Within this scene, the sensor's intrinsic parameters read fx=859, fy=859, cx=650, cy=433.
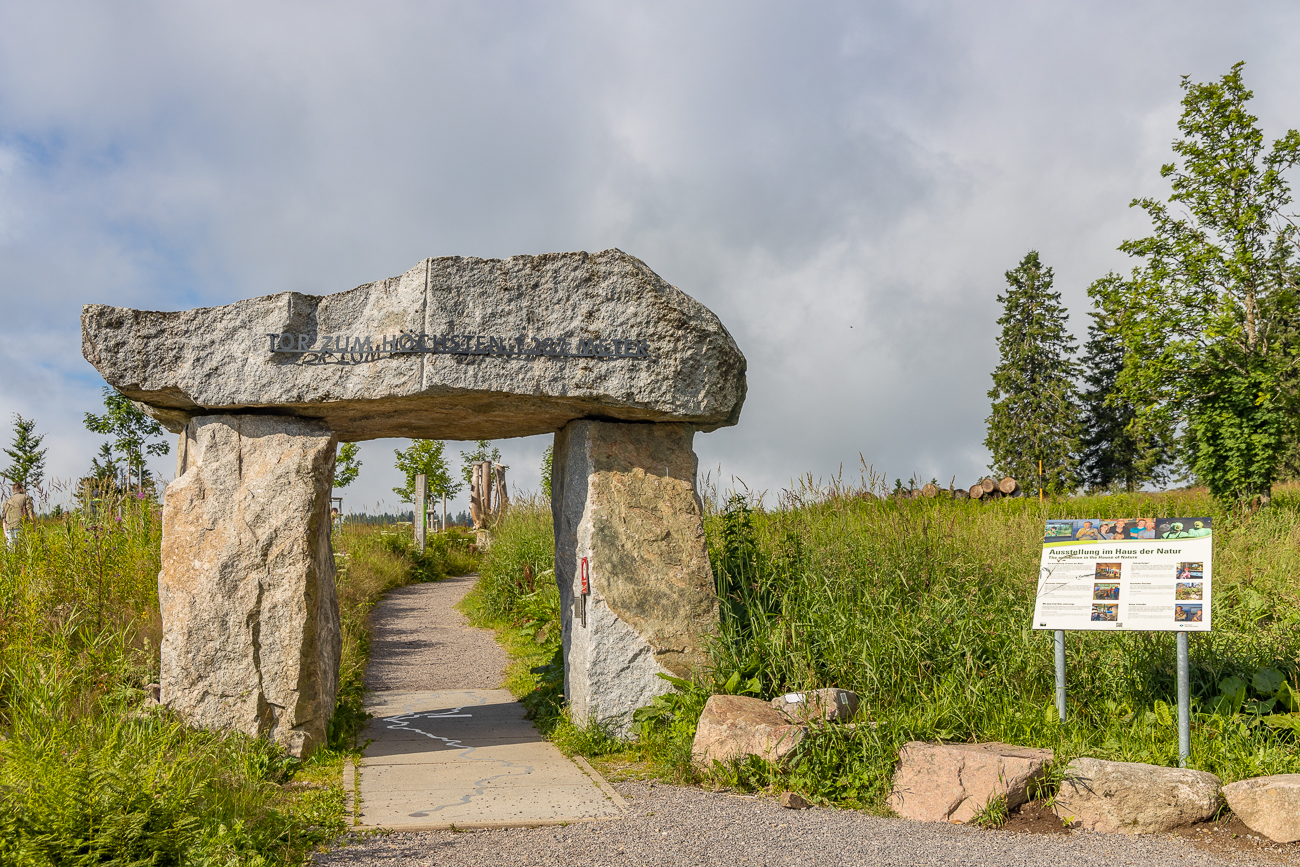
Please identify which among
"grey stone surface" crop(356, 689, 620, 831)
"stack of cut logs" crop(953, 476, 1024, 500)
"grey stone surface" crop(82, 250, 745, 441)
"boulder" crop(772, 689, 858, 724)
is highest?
"grey stone surface" crop(82, 250, 745, 441)

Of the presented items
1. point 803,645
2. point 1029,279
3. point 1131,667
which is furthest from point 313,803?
point 1029,279

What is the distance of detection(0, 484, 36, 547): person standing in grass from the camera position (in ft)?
24.5

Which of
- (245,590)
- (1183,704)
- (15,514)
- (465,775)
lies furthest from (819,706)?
(15,514)

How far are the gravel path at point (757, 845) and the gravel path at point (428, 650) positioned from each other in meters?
3.96

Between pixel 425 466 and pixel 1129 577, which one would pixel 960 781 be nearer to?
pixel 1129 577

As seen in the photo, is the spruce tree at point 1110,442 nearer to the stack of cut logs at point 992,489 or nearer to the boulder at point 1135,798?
the stack of cut logs at point 992,489

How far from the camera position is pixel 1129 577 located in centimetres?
477

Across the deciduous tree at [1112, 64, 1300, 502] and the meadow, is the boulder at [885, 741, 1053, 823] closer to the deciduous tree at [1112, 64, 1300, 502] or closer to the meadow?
the meadow

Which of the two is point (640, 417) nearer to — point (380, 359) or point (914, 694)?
point (380, 359)

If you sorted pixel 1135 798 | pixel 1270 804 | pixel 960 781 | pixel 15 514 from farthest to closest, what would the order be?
pixel 15 514 < pixel 960 781 < pixel 1135 798 < pixel 1270 804

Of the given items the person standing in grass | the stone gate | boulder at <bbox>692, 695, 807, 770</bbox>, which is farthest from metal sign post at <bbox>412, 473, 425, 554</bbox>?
boulder at <bbox>692, 695, 807, 770</bbox>

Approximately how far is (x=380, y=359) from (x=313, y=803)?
8.09 ft

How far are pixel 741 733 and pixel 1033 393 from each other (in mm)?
27498

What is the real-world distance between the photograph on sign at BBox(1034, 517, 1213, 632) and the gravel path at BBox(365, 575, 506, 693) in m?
5.00
